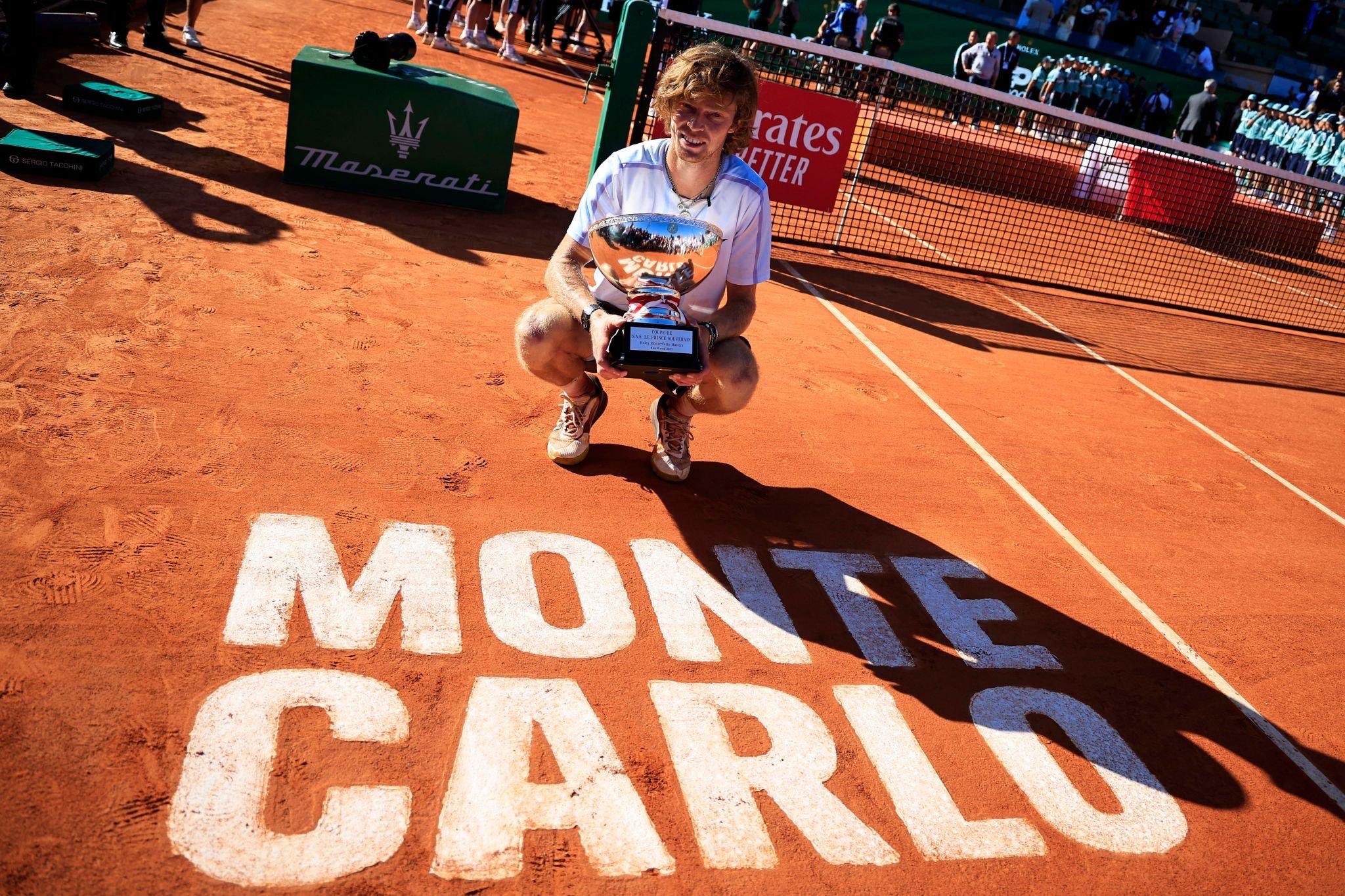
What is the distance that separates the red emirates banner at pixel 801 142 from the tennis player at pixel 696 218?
526 centimetres

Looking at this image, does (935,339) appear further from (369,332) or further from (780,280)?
(369,332)

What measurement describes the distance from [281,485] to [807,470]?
2698mm

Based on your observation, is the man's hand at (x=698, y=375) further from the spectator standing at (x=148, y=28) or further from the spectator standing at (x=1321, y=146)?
the spectator standing at (x=1321, y=146)

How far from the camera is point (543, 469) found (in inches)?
195

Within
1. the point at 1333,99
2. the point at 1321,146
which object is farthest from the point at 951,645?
the point at 1333,99

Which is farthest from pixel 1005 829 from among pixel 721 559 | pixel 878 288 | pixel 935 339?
pixel 878 288

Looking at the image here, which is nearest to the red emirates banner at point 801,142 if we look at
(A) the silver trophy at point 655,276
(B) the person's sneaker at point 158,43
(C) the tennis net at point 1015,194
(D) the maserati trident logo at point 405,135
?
(C) the tennis net at point 1015,194

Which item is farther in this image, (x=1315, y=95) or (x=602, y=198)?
(x=1315, y=95)

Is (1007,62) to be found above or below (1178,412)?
above

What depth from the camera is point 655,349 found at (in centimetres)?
401

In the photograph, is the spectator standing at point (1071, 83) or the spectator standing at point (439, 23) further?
the spectator standing at point (1071, 83)

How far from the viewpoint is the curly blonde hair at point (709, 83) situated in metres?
4.11

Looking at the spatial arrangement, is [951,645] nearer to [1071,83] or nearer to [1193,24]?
[1071,83]

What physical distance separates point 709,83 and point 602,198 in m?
0.72
